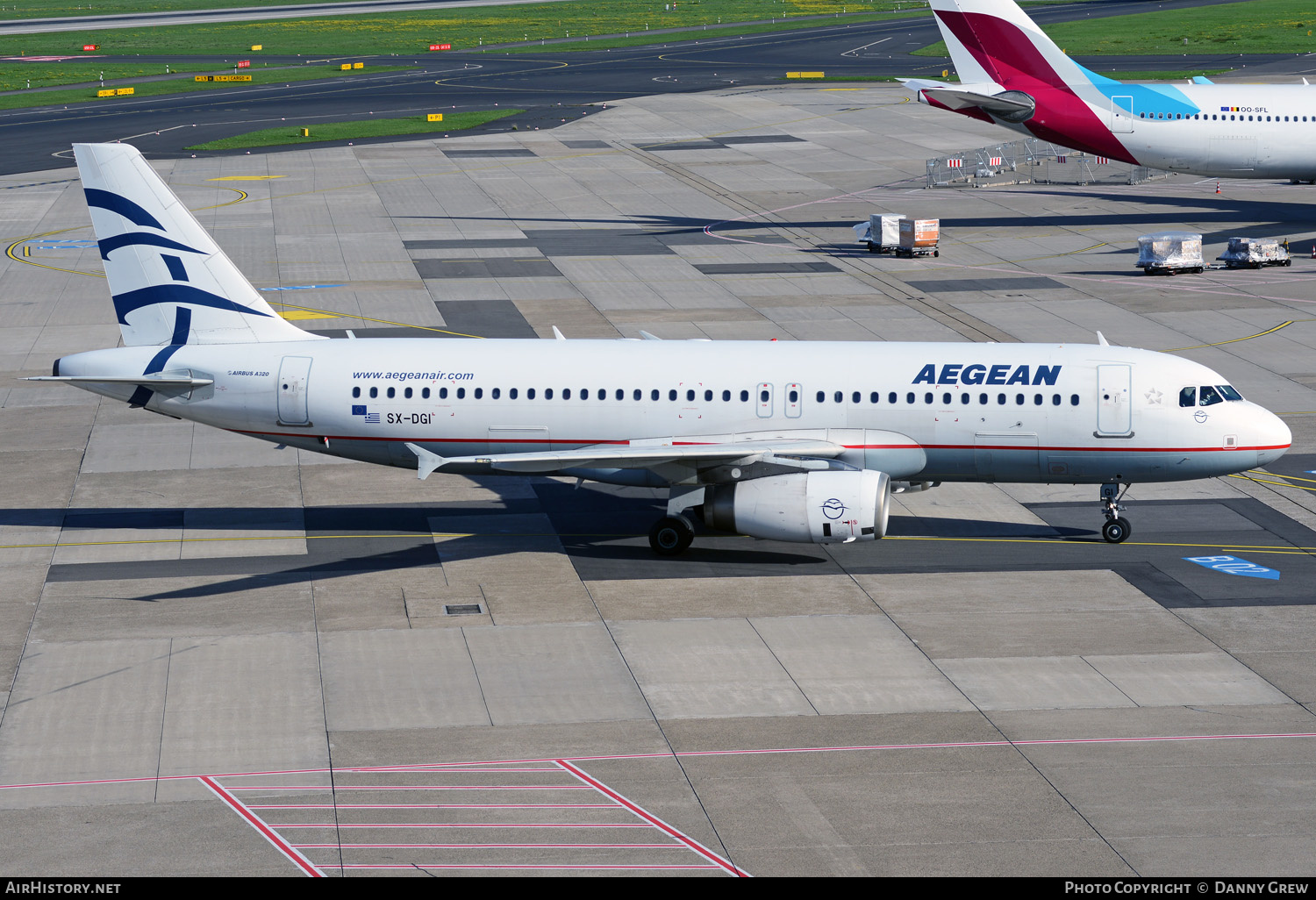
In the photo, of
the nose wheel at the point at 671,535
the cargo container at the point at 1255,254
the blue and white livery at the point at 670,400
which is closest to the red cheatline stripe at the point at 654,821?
the blue and white livery at the point at 670,400

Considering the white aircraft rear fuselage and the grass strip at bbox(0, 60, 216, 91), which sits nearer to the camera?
the white aircraft rear fuselage

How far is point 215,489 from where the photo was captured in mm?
38094

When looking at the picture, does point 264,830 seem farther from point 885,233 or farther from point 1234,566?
point 885,233

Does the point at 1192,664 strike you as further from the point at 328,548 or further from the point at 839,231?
the point at 839,231

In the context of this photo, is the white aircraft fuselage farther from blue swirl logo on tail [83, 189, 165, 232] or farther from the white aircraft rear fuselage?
the white aircraft rear fuselage

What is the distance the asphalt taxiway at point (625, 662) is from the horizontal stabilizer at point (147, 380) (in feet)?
11.2

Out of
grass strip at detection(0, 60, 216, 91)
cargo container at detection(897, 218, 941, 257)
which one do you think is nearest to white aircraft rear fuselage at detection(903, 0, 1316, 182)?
cargo container at detection(897, 218, 941, 257)

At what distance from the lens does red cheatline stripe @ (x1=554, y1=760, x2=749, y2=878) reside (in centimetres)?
2064

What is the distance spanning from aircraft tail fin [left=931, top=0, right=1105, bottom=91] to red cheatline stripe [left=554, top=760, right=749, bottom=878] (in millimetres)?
53694

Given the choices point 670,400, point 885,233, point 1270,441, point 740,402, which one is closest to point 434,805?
point 670,400

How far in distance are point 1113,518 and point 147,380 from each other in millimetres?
21763

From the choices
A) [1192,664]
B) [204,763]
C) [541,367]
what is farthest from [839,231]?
[204,763]

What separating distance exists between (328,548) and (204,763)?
34.8 feet

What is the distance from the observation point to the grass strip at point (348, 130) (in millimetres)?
99938
